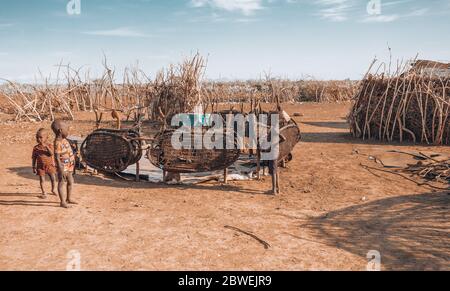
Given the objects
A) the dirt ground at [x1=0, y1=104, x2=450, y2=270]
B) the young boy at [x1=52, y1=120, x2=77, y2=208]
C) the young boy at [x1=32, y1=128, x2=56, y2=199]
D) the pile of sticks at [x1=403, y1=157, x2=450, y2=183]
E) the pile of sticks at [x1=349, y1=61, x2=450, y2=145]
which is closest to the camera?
the dirt ground at [x1=0, y1=104, x2=450, y2=270]

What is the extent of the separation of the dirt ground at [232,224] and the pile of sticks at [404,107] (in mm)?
3321

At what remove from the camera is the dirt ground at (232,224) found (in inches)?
145

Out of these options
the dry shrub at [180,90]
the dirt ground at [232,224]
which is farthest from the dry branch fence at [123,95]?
the dirt ground at [232,224]

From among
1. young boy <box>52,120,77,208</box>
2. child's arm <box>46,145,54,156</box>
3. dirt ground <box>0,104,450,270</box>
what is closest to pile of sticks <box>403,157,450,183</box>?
dirt ground <box>0,104,450,270</box>

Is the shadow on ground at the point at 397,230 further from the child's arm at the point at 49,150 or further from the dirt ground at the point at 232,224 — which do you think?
the child's arm at the point at 49,150

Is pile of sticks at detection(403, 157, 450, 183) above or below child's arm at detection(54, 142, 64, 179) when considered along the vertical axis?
below

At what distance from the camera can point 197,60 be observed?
11828 mm

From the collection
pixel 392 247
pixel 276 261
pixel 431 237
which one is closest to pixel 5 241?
pixel 276 261

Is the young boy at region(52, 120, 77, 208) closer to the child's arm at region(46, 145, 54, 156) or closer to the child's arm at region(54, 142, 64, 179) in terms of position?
the child's arm at region(54, 142, 64, 179)

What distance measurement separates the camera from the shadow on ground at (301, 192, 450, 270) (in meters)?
3.72

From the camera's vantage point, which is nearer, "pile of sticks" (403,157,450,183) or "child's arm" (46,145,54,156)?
"child's arm" (46,145,54,156)

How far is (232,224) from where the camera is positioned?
4723mm

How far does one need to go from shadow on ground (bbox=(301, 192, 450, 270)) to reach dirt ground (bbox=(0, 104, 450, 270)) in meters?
0.01
